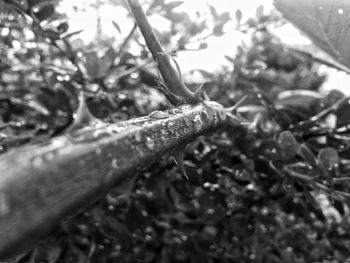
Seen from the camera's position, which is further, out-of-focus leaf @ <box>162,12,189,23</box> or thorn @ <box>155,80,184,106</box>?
out-of-focus leaf @ <box>162,12,189,23</box>

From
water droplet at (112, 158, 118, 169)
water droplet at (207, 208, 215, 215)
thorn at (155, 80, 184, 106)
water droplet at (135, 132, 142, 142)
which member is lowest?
water droplet at (207, 208, 215, 215)

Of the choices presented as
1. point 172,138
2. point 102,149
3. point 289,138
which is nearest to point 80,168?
point 102,149

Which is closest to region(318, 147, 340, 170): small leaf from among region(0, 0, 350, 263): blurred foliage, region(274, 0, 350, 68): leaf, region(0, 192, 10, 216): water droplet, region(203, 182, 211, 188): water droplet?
region(0, 0, 350, 263): blurred foliage

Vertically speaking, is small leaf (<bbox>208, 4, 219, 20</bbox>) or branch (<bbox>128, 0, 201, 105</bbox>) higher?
branch (<bbox>128, 0, 201, 105</bbox>)

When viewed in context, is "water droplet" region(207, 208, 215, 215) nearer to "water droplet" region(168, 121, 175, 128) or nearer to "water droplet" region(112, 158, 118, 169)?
"water droplet" region(168, 121, 175, 128)

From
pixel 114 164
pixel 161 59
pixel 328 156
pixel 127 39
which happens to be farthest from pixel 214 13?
pixel 114 164

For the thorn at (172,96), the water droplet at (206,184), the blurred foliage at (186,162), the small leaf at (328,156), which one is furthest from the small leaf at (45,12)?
the small leaf at (328,156)
